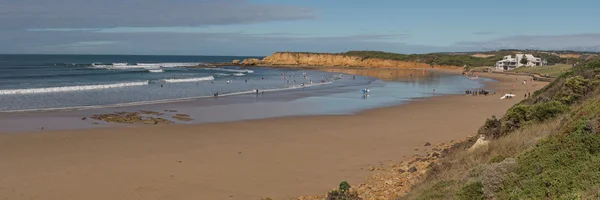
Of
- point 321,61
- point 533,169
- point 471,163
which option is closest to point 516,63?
point 321,61

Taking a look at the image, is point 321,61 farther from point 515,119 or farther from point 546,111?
point 546,111

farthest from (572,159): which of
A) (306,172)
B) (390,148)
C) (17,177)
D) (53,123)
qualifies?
(53,123)

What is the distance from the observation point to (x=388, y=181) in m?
11.6

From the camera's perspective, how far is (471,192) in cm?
706

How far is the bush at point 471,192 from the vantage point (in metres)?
7.02

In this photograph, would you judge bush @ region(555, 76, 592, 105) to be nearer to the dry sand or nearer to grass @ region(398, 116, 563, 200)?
grass @ region(398, 116, 563, 200)

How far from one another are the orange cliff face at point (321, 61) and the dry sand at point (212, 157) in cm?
9461

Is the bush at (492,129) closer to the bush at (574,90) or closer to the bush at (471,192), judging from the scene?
the bush at (574,90)

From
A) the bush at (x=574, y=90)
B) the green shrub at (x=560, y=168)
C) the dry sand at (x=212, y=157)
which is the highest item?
the bush at (x=574, y=90)

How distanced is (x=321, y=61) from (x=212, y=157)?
113 metres

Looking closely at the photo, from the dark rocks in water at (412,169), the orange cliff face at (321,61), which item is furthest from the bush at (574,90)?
the orange cliff face at (321,61)

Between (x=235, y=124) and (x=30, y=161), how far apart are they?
950 cm

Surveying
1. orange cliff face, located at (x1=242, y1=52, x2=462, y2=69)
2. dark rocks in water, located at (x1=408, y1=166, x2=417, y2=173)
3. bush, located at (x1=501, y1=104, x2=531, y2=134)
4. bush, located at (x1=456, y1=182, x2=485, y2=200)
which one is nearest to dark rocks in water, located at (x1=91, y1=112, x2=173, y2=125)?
dark rocks in water, located at (x1=408, y1=166, x2=417, y2=173)

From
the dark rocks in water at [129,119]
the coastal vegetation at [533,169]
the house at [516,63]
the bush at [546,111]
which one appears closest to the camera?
the coastal vegetation at [533,169]
